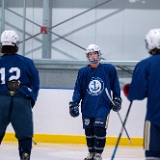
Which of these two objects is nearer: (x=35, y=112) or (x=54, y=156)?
(x=54, y=156)

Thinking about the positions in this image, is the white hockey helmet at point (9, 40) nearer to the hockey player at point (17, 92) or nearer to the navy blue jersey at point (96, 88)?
the hockey player at point (17, 92)

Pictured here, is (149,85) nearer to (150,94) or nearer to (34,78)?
(150,94)

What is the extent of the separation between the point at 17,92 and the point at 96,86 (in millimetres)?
1218

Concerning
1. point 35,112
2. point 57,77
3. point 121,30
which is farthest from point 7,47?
point 121,30

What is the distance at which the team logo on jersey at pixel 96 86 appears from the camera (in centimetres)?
498

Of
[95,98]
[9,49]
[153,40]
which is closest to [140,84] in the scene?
[153,40]

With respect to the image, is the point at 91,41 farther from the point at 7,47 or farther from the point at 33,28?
the point at 7,47

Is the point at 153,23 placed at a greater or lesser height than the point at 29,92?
greater

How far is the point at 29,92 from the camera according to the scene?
3.97 m

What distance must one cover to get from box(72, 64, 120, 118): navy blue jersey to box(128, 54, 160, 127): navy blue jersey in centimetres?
174

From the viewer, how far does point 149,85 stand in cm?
320

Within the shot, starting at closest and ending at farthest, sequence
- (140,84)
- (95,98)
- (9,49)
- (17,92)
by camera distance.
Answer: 1. (140,84)
2. (17,92)
3. (9,49)
4. (95,98)

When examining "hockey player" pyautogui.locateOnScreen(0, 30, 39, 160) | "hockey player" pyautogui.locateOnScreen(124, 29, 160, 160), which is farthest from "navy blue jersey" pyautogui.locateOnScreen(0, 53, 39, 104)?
"hockey player" pyautogui.locateOnScreen(124, 29, 160, 160)

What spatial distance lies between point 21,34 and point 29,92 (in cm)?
546
